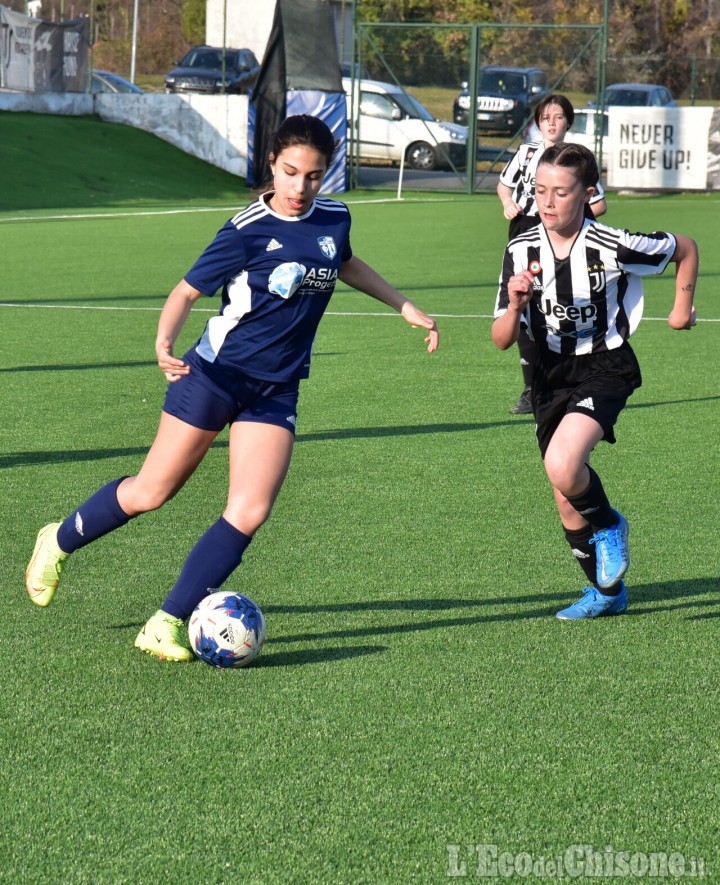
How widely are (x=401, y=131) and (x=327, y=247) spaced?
3000 cm

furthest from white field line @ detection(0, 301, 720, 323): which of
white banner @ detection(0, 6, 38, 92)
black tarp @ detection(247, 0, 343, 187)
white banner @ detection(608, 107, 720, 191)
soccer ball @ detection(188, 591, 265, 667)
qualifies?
white banner @ detection(0, 6, 38, 92)

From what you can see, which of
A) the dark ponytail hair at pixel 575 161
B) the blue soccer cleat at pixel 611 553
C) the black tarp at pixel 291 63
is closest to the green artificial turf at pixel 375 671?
the blue soccer cleat at pixel 611 553

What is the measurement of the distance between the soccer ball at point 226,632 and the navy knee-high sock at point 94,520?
0.50 meters

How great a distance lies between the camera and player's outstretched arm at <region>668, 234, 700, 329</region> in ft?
16.7

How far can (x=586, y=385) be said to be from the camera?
16.6ft

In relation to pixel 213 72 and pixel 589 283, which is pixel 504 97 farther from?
pixel 589 283

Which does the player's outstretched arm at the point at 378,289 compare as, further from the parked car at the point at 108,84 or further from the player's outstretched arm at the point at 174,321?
the parked car at the point at 108,84

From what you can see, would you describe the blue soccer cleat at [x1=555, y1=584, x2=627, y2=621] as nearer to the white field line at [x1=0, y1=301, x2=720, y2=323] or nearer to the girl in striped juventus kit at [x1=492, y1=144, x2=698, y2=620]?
the girl in striped juventus kit at [x1=492, y1=144, x2=698, y2=620]

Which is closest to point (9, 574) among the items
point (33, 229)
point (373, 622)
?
point (373, 622)

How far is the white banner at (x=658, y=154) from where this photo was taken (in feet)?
101

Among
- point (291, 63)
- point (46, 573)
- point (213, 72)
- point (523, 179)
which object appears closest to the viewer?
point (46, 573)

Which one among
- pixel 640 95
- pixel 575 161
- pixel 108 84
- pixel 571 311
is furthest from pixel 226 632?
pixel 108 84

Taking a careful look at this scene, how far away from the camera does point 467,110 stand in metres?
32.8

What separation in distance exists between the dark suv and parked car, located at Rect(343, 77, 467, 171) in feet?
2.42
